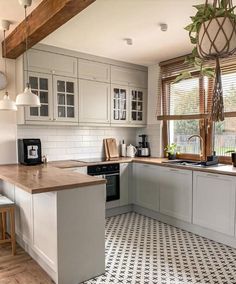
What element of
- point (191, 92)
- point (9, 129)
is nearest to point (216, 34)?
point (191, 92)

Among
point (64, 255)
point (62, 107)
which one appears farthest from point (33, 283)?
point (62, 107)

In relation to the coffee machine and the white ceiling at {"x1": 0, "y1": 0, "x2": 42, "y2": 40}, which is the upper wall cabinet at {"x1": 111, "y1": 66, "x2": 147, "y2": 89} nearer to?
the coffee machine

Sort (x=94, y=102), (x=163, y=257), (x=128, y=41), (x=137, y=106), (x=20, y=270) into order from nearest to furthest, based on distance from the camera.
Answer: (x=20, y=270)
(x=163, y=257)
(x=128, y=41)
(x=94, y=102)
(x=137, y=106)

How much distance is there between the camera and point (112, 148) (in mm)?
4367

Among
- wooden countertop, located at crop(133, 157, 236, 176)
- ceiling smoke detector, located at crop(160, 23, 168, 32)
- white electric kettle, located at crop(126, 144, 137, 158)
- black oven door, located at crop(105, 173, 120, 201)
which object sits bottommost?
black oven door, located at crop(105, 173, 120, 201)

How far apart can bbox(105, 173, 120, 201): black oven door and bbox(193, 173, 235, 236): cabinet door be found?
120cm

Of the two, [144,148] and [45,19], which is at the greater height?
[45,19]

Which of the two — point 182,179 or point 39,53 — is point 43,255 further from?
point 39,53

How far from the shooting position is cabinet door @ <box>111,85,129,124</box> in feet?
13.6

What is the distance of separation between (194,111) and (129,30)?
5.37ft

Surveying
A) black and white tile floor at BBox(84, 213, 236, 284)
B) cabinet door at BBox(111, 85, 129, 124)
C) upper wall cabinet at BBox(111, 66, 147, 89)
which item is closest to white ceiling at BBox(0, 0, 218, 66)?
upper wall cabinet at BBox(111, 66, 147, 89)

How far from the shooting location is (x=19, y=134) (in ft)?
11.6

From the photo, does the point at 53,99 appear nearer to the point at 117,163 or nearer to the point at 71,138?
the point at 71,138

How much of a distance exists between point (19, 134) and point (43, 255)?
182cm
